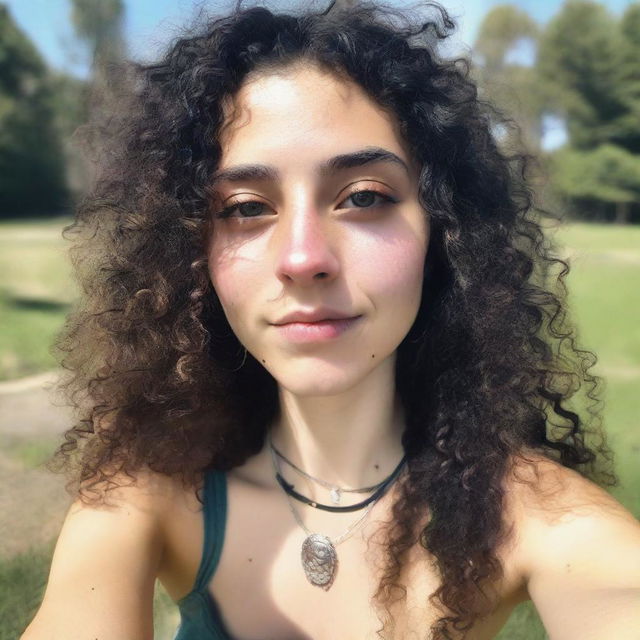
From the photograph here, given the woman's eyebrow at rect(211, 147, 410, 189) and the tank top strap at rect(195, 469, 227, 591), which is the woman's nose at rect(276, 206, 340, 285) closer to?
the woman's eyebrow at rect(211, 147, 410, 189)

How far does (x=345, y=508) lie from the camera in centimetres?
176

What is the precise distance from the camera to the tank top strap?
5.63ft

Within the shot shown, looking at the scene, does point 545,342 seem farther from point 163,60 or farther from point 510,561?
point 163,60

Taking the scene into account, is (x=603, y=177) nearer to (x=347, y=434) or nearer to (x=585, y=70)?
(x=585, y=70)

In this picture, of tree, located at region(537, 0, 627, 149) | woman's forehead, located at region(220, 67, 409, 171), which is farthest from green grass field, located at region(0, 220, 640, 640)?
tree, located at region(537, 0, 627, 149)

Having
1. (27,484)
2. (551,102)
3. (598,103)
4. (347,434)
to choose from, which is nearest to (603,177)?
(598,103)

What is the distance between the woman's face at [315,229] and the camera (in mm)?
1472

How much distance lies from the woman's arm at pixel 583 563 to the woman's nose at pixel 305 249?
0.71 meters

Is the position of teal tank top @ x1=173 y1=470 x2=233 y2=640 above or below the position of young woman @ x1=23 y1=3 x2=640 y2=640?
below

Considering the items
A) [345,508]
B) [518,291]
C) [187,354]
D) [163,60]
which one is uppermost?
[163,60]

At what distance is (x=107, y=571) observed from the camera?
1493mm

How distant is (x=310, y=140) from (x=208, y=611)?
1.13 metres

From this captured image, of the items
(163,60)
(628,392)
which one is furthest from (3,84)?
(163,60)

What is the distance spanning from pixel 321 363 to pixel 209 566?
61 cm
